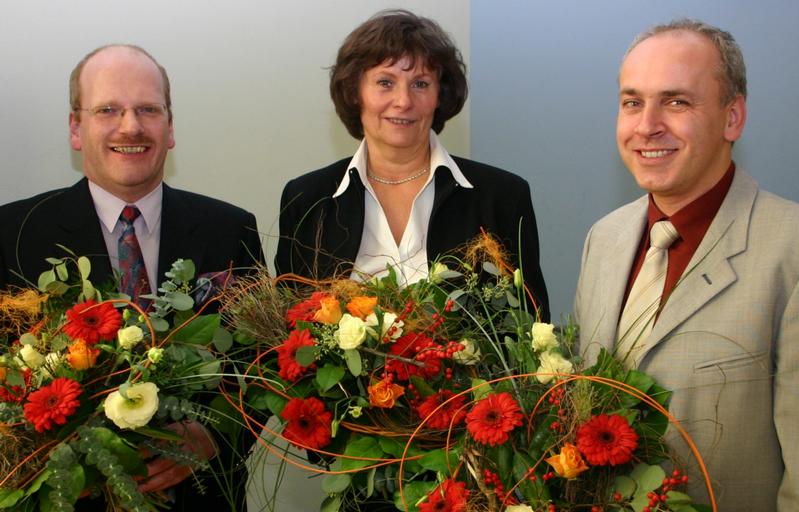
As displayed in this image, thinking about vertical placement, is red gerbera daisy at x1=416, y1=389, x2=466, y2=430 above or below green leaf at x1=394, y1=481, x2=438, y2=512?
above

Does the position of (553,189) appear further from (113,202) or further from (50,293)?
(50,293)

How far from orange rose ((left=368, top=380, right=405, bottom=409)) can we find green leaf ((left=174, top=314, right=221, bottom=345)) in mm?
378

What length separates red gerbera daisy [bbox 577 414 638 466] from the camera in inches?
58.2

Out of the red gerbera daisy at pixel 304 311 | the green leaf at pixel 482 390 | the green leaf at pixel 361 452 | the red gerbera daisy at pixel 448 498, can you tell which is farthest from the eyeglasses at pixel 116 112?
the red gerbera daisy at pixel 448 498

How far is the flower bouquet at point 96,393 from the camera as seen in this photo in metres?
1.63

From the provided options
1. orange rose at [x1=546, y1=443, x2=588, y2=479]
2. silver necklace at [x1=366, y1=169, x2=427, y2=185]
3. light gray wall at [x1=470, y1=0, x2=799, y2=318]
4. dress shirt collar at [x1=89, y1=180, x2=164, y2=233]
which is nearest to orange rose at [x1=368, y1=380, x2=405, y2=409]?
orange rose at [x1=546, y1=443, x2=588, y2=479]

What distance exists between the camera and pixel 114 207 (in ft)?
8.38

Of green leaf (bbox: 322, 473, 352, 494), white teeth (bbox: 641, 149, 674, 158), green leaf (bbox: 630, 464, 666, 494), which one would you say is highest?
white teeth (bbox: 641, 149, 674, 158)

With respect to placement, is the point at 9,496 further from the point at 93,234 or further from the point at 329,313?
the point at 93,234

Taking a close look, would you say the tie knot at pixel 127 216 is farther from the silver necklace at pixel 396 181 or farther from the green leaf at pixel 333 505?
the green leaf at pixel 333 505

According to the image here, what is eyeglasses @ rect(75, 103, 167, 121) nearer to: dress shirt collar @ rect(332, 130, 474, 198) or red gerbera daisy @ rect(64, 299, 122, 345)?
dress shirt collar @ rect(332, 130, 474, 198)

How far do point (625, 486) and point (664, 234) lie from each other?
782 millimetres

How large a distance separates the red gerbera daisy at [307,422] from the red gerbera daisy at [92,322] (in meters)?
0.37

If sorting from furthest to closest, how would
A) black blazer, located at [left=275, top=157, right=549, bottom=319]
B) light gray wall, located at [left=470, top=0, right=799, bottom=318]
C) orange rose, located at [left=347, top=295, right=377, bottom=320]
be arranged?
light gray wall, located at [left=470, top=0, right=799, bottom=318] → black blazer, located at [left=275, top=157, right=549, bottom=319] → orange rose, located at [left=347, top=295, right=377, bottom=320]
